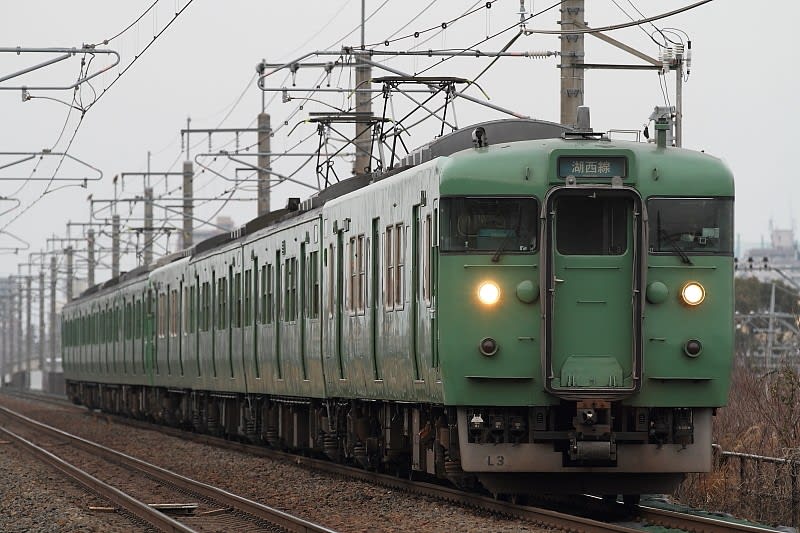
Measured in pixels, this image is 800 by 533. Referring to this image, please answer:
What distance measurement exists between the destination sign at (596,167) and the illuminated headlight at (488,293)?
106cm

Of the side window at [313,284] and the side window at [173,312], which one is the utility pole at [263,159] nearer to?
the side window at [173,312]


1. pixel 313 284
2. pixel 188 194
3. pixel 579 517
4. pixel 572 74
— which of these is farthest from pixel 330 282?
pixel 188 194

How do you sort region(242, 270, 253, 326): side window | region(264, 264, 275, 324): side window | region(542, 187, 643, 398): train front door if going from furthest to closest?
1. region(242, 270, 253, 326): side window
2. region(264, 264, 275, 324): side window
3. region(542, 187, 643, 398): train front door

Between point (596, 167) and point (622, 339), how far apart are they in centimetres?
137

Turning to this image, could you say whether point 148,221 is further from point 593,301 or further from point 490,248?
point 593,301

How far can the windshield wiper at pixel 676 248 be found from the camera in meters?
13.6

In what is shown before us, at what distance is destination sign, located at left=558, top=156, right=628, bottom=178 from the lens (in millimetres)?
13633

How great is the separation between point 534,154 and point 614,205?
2.49 ft

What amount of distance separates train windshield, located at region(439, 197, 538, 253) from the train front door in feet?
0.69

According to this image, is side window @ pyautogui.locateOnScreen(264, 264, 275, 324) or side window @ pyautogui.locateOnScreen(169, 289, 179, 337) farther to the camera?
side window @ pyautogui.locateOnScreen(169, 289, 179, 337)

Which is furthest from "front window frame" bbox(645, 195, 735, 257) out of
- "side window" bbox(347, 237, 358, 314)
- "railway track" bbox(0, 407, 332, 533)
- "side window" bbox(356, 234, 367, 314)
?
"side window" bbox(347, 237, 358, 314)

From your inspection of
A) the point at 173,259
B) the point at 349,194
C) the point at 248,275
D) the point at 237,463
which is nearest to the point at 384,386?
the point at 349,194

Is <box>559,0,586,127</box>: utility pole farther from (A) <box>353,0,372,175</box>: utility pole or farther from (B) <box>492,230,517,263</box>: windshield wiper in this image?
(A) <box>353,0,372,175</box>: utility pole

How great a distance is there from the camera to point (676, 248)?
13680 millimetres
